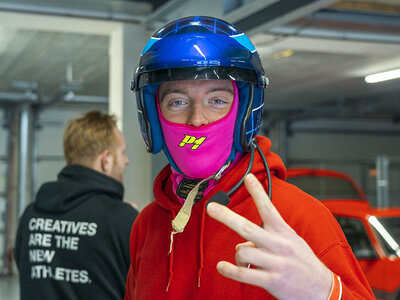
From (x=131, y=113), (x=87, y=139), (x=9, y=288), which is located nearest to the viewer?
(x=87, y=139)

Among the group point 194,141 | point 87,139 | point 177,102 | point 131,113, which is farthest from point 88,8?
point 194,141

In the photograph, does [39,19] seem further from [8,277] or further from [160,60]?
[8,277]

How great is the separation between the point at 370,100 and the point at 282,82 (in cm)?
360

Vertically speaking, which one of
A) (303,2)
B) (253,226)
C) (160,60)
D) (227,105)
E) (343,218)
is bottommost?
(343,218)

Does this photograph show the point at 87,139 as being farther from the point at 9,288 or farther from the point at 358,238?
the point at 9,288

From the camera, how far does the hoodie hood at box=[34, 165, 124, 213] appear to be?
265cm

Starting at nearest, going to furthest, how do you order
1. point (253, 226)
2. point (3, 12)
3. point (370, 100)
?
point (253, 226), point (3, 12), point (370, 100)

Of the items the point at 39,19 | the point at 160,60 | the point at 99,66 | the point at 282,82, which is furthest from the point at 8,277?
the point at 160,60

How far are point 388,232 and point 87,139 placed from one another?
5014 mm

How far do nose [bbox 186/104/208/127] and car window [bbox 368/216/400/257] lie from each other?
5674mm

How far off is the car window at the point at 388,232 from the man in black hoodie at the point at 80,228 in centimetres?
468

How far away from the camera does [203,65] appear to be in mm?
1296

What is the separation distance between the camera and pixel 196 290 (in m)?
1.27

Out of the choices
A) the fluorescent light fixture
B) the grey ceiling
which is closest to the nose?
the grey ceiling
